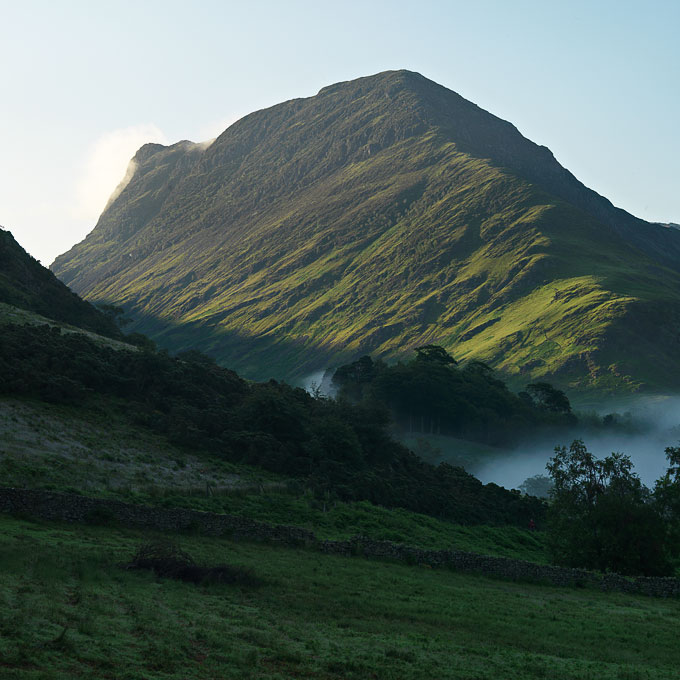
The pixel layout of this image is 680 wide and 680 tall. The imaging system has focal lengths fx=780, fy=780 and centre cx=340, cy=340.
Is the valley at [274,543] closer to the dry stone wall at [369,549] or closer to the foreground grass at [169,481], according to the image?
the dry stone wall at [369,549]

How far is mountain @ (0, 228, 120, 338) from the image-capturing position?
420 feet

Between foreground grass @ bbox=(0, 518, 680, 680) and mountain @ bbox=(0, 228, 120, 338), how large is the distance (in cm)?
9499

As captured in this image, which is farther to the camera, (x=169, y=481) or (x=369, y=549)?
(x=169, y=481)

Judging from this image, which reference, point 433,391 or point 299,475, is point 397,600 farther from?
point 433,391

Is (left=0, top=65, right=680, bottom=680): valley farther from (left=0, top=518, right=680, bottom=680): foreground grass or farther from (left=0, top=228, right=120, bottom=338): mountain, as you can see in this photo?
(left=0, top=228, right=120, bottom=338): mountain

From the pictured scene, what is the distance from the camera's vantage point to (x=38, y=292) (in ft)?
477

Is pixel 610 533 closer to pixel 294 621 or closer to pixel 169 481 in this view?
pixel 169 481

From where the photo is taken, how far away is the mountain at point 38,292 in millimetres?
128125

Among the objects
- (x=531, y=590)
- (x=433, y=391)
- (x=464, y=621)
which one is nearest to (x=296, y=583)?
(x=464, y=621)

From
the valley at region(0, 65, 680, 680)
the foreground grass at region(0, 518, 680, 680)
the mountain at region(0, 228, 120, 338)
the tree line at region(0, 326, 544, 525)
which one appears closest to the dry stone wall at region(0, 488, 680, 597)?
the valley at region(0, 65, 680, 680)

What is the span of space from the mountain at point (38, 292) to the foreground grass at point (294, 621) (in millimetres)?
94993

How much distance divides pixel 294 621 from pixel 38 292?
129716 millimetres

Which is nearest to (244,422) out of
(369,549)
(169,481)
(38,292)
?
(169,481)

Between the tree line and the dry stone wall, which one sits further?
the tree line
